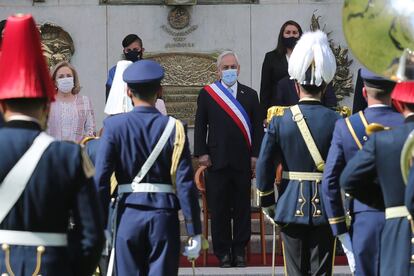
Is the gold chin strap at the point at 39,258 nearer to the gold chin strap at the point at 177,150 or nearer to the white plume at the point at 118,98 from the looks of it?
the gold chin strap at the point at 177,150

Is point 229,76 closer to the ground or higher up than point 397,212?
higher up

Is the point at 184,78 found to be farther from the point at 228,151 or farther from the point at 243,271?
the point at 243,271

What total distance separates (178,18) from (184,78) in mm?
673

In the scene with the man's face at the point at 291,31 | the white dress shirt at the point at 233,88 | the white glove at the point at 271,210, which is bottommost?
the white glove at the point at 271,210

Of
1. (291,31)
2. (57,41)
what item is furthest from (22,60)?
(57,41)

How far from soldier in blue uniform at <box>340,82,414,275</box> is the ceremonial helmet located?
2.09 m

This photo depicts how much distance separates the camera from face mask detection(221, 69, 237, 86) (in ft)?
48.9

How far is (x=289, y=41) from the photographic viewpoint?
15258 millimetres

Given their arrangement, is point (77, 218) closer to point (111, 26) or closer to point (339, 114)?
point (339, 114)

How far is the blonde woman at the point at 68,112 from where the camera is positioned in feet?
45.8

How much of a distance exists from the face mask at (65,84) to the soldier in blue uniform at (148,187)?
3827 millimetres

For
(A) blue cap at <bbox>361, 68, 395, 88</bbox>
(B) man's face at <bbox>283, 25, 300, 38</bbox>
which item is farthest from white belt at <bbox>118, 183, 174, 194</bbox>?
(B) man's face at <bbox>283, 25, 300, 38</bbox>

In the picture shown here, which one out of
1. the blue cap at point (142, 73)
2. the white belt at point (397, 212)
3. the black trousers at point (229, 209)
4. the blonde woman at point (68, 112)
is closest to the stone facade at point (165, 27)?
the black trousers at point (229, 209)

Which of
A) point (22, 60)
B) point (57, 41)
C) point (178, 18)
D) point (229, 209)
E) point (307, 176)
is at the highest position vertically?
point (22, 60)
